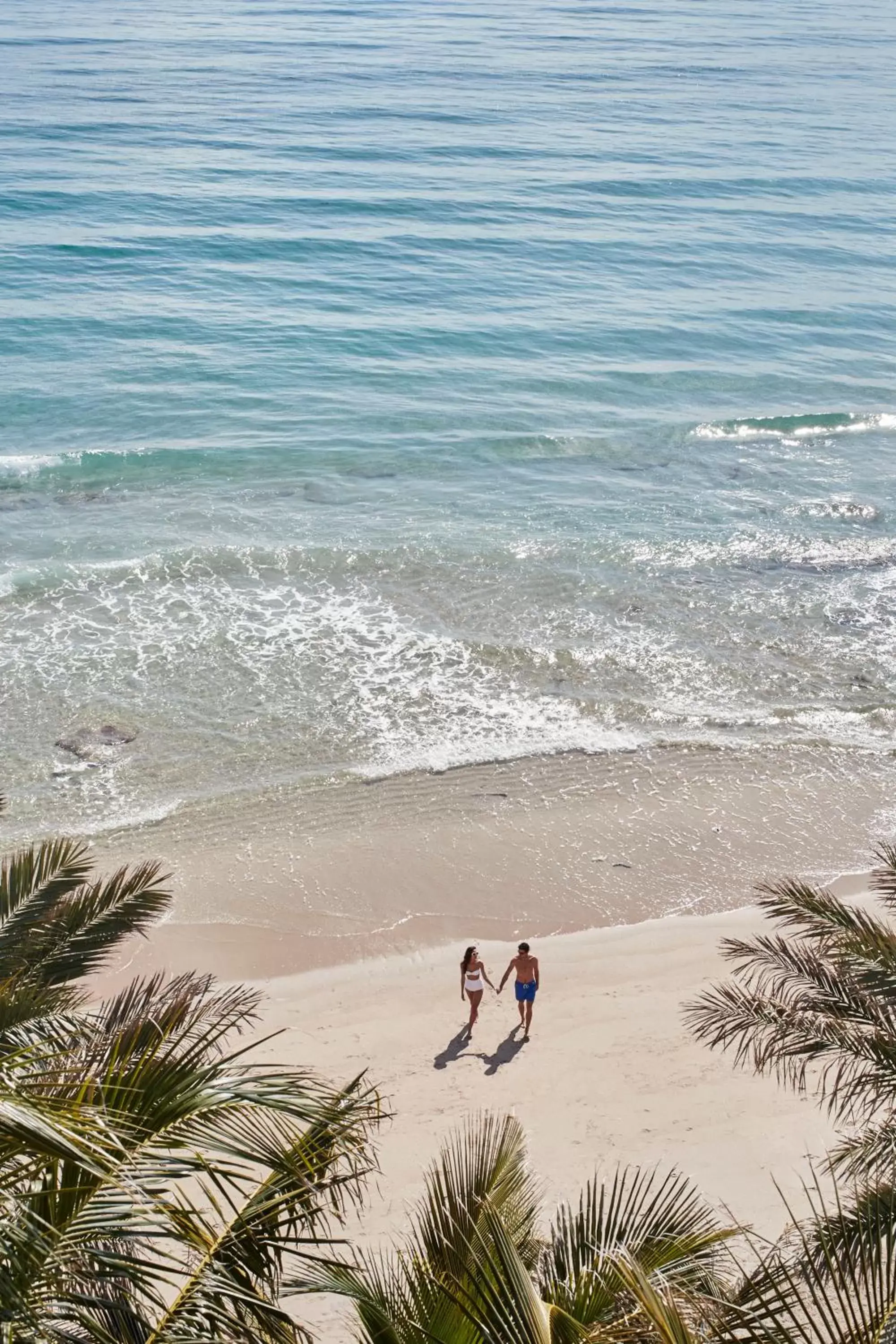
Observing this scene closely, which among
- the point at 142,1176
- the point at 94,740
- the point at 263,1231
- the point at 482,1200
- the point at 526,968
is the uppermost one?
the point at 142,1176

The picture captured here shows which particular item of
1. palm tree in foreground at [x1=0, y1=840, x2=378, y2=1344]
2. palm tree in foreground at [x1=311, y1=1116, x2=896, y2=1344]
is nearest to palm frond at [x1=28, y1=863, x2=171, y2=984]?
palm tree in foreground at [x1=0, y1=840, x2=378, y2=1344]

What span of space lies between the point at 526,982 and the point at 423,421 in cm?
1778

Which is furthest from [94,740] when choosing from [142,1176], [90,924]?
[142,1176]

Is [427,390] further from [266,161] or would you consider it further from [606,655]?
[266,161]

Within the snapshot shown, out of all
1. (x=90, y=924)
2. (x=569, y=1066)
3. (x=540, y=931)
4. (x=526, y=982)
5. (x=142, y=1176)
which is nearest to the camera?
(x=142, y=1176)

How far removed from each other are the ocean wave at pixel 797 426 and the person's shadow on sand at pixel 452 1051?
1856 centimetres

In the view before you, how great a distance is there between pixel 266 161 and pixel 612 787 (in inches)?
1368

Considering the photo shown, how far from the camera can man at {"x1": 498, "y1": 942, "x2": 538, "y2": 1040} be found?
10.8 metres

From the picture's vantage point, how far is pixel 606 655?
1816 cm

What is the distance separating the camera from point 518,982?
36.1 ft

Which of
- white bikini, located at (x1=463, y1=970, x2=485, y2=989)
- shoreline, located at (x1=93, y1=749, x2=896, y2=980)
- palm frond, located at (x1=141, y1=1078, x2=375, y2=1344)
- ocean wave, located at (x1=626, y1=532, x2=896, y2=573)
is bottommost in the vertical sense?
shoreline, located at (x1=93, y1=749, x2=896, y2=980)

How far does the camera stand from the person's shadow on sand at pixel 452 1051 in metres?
10.7

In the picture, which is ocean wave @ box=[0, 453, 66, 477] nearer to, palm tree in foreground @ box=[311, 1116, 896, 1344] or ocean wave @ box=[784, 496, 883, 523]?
ocean wave @ box=[784, 496, 883, 523]

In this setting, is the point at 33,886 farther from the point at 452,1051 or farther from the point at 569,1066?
the point at 569,1066
